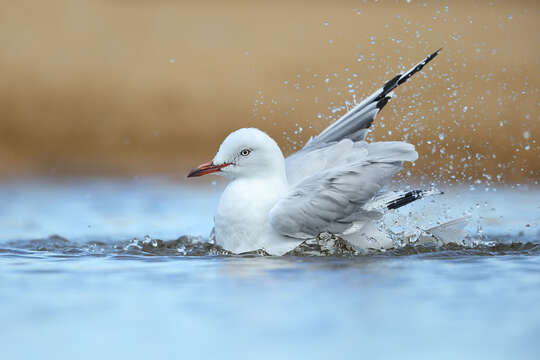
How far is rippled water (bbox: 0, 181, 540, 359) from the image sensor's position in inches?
118

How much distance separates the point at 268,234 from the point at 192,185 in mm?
4878

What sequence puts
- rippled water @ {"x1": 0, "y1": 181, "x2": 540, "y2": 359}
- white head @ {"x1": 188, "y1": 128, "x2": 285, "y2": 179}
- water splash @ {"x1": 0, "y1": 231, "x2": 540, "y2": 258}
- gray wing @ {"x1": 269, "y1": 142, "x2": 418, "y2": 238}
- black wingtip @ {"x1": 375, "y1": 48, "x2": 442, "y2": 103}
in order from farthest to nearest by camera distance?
black wingtip @ {"x1": 375, "y1": 48, "x2": 442, "y2": 103}
white head @ {"x1": 188, "y1": 128, "x2": 285, "y2": 179}
water splash @ {"x1": 0, "y1": 231, "x2": 540, "y2": 258}
gray wing @ {"x1": 269, "y1": 142, "x2": 418, "y2": 238}
rippled water @ {"x1": 0, "y1": 181, "x2": 540, "y2": 359}

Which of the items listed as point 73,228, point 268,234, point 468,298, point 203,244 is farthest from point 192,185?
point 468,298

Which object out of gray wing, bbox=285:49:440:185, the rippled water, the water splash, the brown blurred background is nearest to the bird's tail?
gray wing, bbox=285:49:440:185

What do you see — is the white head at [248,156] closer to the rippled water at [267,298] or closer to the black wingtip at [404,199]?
the rippled water at [267,298]

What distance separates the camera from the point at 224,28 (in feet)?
44.4

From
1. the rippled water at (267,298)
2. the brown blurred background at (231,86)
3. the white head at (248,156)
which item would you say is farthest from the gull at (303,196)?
the brown blurred background at (231,86)

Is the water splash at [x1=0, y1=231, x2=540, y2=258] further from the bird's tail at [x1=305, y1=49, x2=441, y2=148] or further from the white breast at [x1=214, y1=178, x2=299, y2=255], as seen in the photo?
the bird's tail at [x1=305, y1=49, x2=441, y2=148]

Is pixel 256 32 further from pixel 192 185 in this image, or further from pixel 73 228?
pixel 73 228

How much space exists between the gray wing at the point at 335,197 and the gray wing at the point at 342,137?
36cm

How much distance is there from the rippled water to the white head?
455mm

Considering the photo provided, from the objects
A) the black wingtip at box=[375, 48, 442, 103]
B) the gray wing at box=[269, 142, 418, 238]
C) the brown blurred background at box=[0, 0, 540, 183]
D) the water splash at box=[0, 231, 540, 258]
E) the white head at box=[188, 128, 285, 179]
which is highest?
the brown blurred background at box=[0, 0, 540, 183]

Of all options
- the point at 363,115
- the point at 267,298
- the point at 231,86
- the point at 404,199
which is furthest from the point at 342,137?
the point at 231,86

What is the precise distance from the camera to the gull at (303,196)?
4.67 metres
